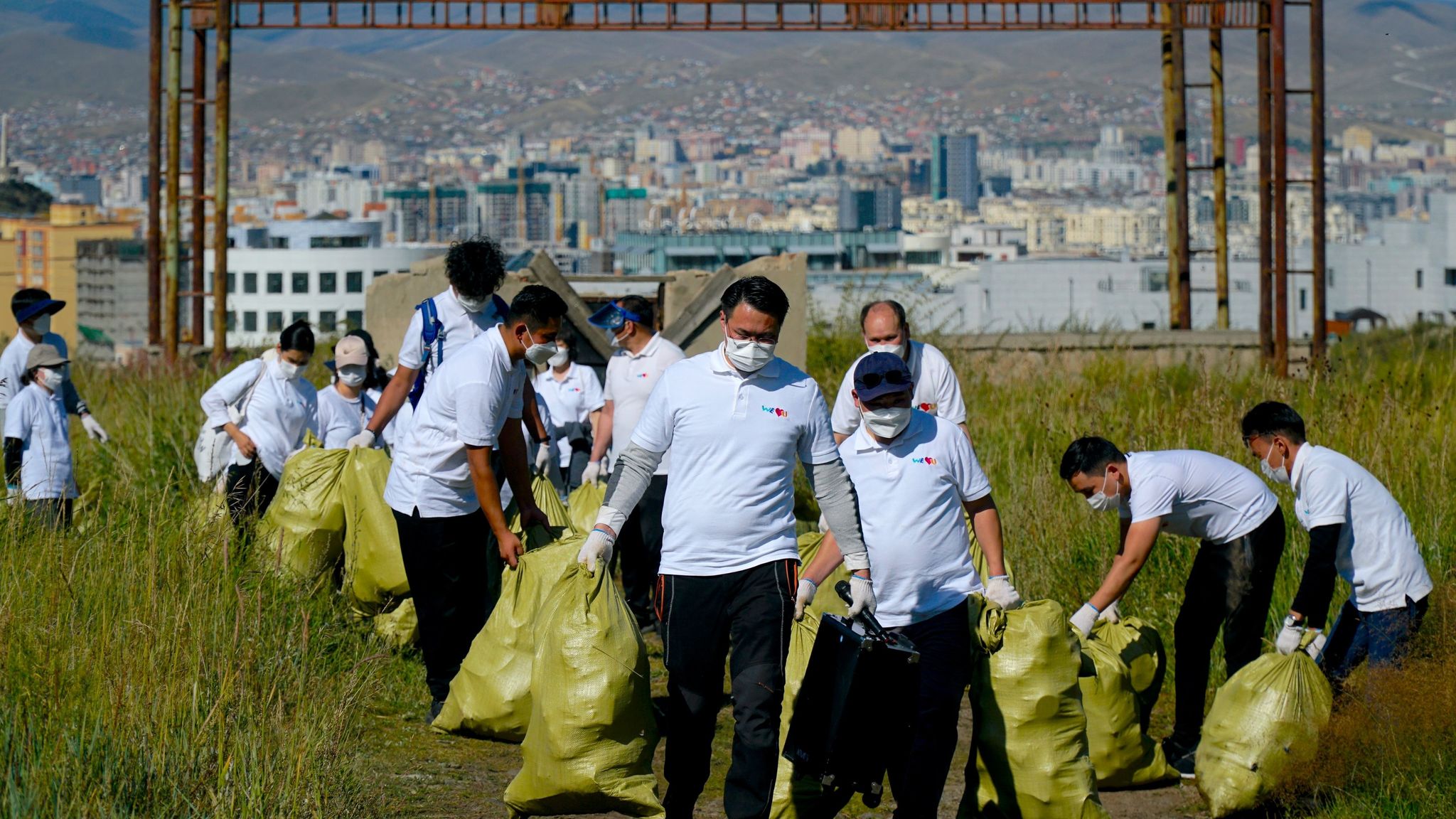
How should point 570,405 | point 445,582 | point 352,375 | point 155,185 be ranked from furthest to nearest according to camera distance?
1. point 155,185
2. point 570,405
3. point 352,375
4. point 445,582

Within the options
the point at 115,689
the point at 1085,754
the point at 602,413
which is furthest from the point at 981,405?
the point at 115,689

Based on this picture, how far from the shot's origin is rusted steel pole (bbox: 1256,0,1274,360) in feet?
51.1

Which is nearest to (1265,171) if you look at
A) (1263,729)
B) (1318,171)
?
(1318,171)

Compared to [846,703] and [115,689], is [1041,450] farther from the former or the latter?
[115,689]

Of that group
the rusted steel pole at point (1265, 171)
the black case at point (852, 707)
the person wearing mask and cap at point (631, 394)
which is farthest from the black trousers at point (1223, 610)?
the rusted steel pole at point (1265, 171)

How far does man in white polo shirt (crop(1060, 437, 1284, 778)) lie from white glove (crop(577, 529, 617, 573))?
64.7 inches

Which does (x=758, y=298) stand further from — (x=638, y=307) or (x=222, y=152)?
(x=222, y=152)

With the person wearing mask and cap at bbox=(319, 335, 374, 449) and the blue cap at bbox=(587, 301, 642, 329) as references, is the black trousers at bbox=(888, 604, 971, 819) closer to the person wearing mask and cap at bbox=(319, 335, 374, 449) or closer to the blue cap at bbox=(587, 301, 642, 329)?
the blue cap at bbox=(587, 301, 642, 329)

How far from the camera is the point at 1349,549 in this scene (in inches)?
219

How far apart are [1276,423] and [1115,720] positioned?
1.14m

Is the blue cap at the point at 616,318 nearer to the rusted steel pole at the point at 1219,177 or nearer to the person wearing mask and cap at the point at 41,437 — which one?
the person wearing mask and cap at the point at 41,437

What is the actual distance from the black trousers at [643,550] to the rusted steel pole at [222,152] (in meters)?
8.45

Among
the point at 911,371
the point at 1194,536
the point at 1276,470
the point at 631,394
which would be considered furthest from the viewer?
the point at 631,394

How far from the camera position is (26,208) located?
14512cm
